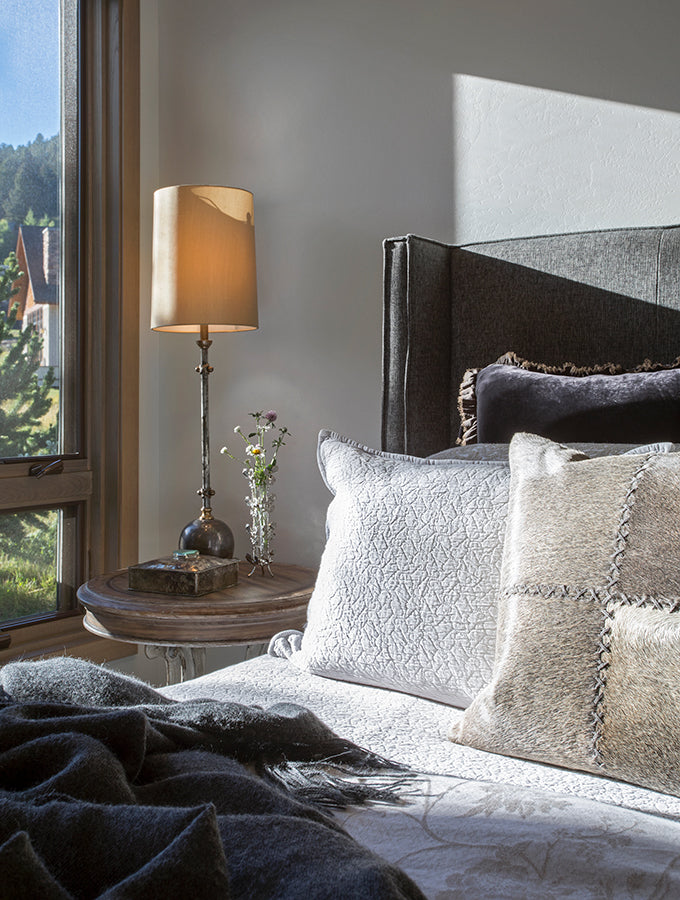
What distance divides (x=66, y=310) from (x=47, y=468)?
500 millimetres

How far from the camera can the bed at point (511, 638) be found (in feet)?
2.73

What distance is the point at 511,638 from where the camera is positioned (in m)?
1.02

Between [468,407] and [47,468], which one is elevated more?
[468,407]

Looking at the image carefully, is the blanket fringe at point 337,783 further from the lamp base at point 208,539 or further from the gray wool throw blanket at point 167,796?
the lamp base at point 208,539

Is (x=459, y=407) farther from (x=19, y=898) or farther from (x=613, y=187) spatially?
(x=19, y=898)

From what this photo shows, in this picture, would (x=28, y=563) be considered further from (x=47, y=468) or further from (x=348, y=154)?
(x=348, y=154)

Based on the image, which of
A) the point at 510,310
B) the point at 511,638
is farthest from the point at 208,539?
the point at 511,638

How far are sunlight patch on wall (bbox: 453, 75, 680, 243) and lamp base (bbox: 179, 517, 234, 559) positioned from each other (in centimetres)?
98

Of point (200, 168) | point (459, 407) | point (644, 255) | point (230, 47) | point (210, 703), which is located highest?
point (230, 47)

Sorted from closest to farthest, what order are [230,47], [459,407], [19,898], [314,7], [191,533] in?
[19,898]
[459,407]
[191,533]
[314,7]
[230,47]

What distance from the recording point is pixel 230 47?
2.60 metres

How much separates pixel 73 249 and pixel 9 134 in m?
0.37

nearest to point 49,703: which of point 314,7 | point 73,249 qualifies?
point 73,249

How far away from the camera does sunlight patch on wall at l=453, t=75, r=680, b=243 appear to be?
190cm
